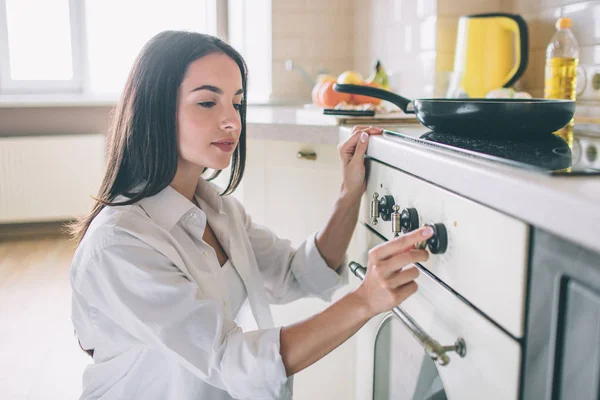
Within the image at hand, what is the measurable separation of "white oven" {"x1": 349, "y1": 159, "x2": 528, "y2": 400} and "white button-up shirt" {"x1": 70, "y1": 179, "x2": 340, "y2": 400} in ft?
0.65

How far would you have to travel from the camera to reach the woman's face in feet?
3.45

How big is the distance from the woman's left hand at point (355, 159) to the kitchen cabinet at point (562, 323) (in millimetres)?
545

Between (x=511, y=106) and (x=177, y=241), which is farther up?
(x=511, y=106)

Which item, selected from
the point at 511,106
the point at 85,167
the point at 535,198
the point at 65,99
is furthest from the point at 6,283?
the point at 535,198

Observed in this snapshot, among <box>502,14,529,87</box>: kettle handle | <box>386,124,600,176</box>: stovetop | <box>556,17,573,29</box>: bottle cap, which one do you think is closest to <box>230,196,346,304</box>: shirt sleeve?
<box>386,124,600,176</box>: stovetop

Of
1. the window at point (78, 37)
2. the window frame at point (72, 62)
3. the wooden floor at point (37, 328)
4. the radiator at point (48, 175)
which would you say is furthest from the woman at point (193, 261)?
the window frame at point (72, 62)

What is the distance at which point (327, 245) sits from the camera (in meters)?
1.23

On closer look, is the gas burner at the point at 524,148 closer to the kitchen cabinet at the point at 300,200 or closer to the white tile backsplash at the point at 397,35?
the kitchen cabinet at the point at 300,200

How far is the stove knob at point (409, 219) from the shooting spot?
0.84m

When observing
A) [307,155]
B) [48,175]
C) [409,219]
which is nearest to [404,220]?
[409,219]

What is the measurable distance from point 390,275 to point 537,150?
0.81 feet

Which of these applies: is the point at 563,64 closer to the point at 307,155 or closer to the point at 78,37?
the point at 307,155

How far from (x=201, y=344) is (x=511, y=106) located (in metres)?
0.55

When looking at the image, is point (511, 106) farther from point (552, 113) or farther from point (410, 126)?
point (410, 126)
